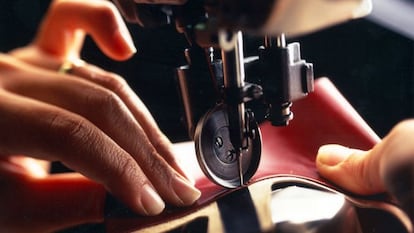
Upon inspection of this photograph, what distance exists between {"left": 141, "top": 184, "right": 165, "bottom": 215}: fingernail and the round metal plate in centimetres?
6

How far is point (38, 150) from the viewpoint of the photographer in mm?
638

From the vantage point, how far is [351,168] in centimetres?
61

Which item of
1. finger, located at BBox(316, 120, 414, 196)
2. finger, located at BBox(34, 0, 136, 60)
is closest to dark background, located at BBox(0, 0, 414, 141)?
finger, located at BBox(34, 0, 136, 60)

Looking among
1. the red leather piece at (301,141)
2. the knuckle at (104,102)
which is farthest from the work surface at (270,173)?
the knuckle at (104,102)

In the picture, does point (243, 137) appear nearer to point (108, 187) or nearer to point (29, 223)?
point (108, 187)

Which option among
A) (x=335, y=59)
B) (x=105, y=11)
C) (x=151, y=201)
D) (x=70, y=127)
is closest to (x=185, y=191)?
(x=151, y=201)

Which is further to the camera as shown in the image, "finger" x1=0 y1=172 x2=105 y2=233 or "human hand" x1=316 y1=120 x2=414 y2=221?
"finger" x1=0 y1=172 x2=105 y2=233

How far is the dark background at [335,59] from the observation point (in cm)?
80

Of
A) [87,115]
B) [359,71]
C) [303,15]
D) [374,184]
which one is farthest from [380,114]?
[303,15]

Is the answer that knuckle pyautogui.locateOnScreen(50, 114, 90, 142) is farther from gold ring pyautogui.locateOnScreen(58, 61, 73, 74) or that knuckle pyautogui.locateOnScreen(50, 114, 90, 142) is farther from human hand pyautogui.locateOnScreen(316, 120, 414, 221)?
human hand pyautogui.locateOnScreen(316, 120, 414, 221)

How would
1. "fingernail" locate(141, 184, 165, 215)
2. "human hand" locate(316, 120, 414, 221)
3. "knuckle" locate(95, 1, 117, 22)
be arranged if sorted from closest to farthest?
"human hand" locate(316, 120, 414, 221) → "fingernail" locate(141, 184, 165, 215) → "knuckle" locate(95, 1, 117, 22)

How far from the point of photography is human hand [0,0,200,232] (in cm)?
61

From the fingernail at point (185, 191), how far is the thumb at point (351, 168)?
142 mm

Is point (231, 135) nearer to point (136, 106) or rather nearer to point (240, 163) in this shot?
point (240, 163)
